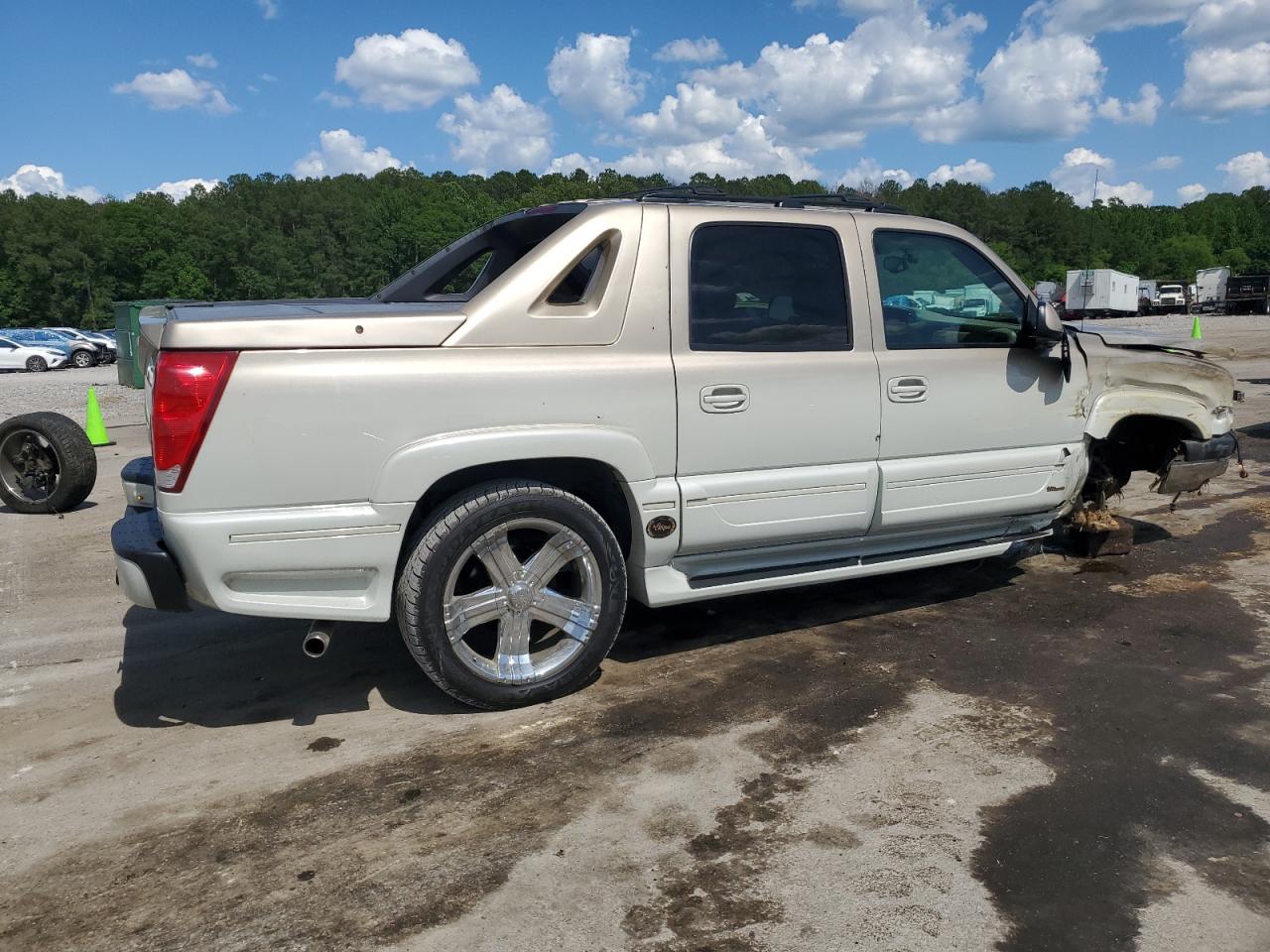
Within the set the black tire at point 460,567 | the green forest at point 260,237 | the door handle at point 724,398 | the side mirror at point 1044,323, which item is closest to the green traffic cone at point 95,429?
the black tire at point 460,567

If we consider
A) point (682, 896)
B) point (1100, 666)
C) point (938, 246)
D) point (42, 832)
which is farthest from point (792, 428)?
point (42, 832)

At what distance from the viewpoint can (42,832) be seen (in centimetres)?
305

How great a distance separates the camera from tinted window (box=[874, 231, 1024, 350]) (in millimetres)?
4555

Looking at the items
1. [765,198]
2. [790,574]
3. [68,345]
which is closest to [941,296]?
[765,198]

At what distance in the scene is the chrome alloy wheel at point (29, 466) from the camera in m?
7.68

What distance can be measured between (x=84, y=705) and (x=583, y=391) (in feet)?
8.12

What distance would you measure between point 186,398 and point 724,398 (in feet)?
6.66

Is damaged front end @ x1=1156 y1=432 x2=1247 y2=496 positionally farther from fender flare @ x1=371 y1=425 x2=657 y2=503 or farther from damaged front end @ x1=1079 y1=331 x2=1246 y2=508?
fender flare @ x1=371 y1=425 x2=657 y2=503

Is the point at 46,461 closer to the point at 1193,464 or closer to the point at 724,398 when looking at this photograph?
the point at 724,398

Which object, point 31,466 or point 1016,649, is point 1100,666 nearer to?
point 1016,649

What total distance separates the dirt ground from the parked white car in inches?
1241

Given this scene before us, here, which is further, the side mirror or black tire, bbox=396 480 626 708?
the side mirror

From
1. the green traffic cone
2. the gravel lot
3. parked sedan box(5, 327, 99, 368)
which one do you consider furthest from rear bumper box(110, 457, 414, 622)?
parked sedan box(5, 327, 99, 368)

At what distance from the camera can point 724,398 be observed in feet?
13.2
